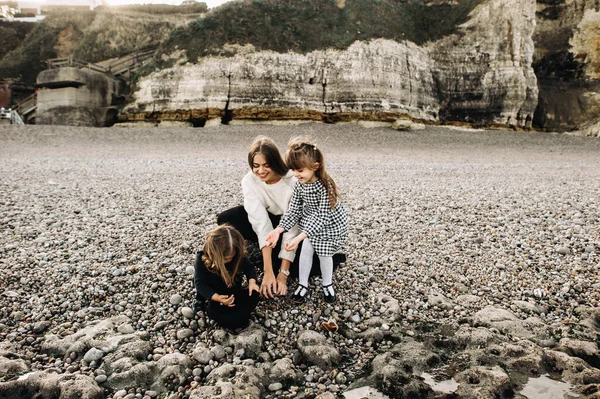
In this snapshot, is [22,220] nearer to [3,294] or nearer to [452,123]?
[3,294]

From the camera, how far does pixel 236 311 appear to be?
10.3 ft

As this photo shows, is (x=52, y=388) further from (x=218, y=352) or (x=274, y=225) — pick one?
(x=274, y=225)

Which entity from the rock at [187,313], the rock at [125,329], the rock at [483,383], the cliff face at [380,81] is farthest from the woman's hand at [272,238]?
the cliff face at [380,81]

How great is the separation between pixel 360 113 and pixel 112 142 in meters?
13.5

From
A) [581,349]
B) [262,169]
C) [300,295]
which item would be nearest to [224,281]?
[300,295]

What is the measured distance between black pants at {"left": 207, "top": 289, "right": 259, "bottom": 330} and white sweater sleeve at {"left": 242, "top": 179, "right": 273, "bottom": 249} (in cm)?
64

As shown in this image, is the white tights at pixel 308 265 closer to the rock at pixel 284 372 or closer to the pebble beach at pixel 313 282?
the pebble beach at pixel 313 282

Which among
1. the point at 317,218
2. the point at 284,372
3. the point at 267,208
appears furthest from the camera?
the point at 267,208

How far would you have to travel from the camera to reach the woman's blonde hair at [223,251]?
305 centimetres

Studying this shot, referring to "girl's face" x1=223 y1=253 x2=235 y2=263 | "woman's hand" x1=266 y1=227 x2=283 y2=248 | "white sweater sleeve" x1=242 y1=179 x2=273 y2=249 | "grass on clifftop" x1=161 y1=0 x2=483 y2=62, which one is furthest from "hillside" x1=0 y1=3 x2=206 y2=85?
"girl's face" x1=223 y1=253 x2=235 y2=263

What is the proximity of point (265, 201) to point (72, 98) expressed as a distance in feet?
78.1

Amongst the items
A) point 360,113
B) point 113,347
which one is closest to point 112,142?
point 360,113

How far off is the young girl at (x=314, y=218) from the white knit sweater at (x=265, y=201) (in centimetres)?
16

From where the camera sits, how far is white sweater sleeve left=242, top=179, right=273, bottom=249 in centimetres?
372
